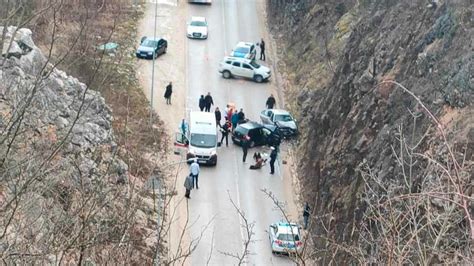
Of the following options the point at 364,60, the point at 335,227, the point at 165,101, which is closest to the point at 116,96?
the point at 165,101

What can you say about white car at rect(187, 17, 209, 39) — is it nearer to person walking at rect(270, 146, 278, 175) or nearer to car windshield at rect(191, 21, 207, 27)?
car windshield at rect(191, 21, 207, 27)

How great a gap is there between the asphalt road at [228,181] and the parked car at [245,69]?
0.36 m

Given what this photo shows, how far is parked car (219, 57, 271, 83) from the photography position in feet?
126

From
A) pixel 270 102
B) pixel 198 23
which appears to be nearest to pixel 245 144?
pixel 270 102

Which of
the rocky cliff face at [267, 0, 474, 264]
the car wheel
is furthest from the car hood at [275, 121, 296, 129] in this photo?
the car wheel

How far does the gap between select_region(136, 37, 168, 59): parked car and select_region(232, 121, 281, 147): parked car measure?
25.9 ft

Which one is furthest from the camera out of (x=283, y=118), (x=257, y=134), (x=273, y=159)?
(x=283, y=118)

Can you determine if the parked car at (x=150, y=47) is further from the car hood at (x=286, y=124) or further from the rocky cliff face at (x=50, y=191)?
the rocky cliff face at (x=50, y=191)

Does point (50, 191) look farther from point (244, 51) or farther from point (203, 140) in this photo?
point (244, 51)

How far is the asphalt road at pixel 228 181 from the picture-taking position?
26.7 meters

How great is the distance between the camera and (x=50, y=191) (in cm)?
1105

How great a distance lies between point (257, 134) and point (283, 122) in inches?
57.2

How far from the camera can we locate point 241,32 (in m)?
44.0

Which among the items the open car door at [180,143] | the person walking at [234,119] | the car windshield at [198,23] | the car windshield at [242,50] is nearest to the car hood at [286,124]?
the person walking at [234,119]
